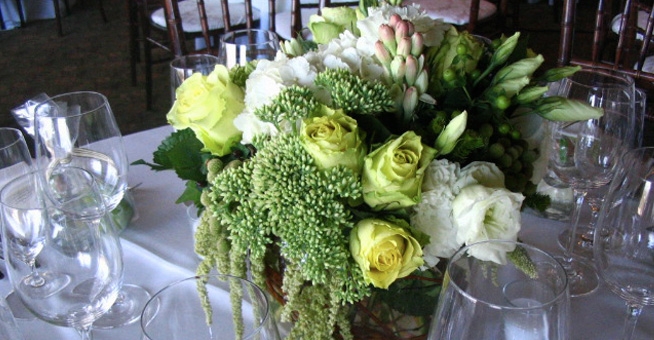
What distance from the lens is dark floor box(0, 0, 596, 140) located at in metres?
3.31

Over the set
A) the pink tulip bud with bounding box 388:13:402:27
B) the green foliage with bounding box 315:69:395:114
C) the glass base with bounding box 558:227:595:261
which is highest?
the pink tulip bud with bounding box 388:13:402:27

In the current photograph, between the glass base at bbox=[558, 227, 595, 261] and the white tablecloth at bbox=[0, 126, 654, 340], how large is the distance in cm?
1

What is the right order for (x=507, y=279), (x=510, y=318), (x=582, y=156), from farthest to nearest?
(x=582, y=156), (x=507, y=279), (x=510, y=318)

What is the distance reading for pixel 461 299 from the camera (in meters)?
0.47

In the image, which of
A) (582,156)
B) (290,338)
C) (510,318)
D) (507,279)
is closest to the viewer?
(510,318)

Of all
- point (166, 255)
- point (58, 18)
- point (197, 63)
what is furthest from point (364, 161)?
point (58, 18)

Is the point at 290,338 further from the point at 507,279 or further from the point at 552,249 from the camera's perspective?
the point at 552,249

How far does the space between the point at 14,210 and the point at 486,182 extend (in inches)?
19.2

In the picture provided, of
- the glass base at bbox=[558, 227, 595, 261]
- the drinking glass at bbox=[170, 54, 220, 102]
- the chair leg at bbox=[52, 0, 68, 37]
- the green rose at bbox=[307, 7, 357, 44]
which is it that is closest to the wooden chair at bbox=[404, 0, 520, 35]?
the drinking glass at bbox=[170, 54, 220, 102]

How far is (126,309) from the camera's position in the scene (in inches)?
32.1

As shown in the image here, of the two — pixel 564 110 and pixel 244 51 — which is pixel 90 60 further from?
pixel 564 110

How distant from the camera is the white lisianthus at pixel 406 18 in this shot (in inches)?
27.3

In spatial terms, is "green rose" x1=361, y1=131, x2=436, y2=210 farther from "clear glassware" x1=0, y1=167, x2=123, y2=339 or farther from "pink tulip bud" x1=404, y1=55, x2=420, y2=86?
"clear glassware" x1=0, y1=167, x2=123, y2=339

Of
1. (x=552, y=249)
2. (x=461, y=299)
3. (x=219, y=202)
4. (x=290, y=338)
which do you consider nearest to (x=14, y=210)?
(x=219, y=202)
